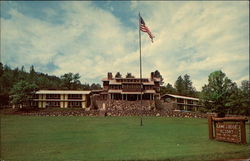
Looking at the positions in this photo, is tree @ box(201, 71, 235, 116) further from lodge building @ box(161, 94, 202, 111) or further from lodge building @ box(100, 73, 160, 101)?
lodge building @ box(161, 94, 202, 111)

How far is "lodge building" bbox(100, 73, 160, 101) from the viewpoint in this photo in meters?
63.6

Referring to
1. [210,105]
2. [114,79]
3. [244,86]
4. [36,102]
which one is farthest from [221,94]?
[244,86]

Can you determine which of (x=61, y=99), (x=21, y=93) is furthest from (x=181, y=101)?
(x=21, y=93)

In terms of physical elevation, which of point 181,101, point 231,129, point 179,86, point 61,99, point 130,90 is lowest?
→ point 231,129

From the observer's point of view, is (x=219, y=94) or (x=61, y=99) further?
(x=61, y=99)

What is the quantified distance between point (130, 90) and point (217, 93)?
1147 inches

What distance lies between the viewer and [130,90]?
6412 centimetres

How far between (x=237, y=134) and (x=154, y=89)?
53.1m

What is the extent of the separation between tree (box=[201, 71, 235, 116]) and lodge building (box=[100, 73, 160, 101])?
2431cm

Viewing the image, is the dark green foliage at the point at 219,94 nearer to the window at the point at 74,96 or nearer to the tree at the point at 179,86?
the window at the point at 74,96

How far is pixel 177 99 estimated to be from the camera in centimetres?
7638

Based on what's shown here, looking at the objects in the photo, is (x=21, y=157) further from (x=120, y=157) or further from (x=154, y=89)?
(x=154, y=89)

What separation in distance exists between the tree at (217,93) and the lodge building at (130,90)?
24.3m

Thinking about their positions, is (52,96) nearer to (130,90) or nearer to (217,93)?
(130,90)
